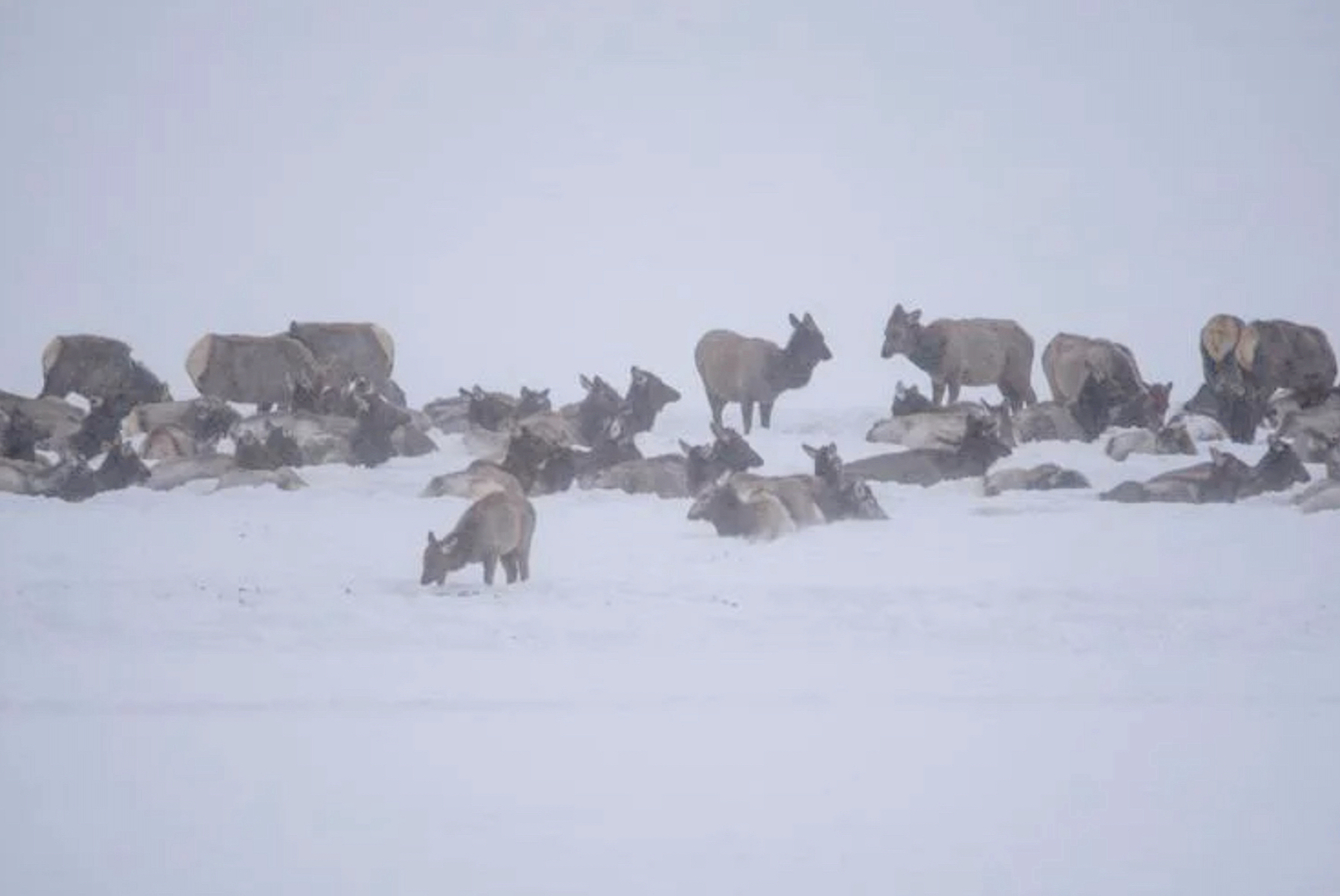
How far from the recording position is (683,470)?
15.6m

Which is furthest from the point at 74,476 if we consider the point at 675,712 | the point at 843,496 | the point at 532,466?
the point at 675,712

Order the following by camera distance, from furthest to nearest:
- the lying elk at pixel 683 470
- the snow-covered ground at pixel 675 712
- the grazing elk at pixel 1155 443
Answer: the grazing elk at pixel 1155 443 → the lying elk at pixel 683 470 → the snow-covered ground at pixel 675 712

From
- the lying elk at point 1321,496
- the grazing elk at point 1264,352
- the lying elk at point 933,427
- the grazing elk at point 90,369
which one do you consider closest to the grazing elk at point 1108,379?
the grazing elk at point 1264,352

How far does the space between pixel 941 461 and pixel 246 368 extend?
10.3 m

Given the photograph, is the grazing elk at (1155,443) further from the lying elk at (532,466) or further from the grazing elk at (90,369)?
the grazing elk at (90,369)

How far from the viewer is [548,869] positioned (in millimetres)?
5207

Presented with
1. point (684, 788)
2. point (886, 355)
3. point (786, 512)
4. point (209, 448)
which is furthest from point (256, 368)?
point (684, 788)

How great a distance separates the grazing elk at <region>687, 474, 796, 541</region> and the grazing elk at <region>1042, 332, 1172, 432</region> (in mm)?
7449

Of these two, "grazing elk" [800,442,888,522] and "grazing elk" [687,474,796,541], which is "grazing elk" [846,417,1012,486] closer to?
"grazing elk" [800,442,888,522]

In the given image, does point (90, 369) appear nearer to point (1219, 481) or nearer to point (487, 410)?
point (487, 410)

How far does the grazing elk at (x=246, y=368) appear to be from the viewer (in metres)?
21.7

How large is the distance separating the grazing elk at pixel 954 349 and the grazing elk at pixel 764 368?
1.23 m

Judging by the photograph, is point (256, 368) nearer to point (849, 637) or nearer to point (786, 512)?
point (786, 512)

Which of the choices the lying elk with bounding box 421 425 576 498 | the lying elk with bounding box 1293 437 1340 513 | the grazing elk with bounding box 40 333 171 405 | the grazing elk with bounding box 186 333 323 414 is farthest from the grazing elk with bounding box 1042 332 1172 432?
the grazing elk with bounding box 40 333 171 405
